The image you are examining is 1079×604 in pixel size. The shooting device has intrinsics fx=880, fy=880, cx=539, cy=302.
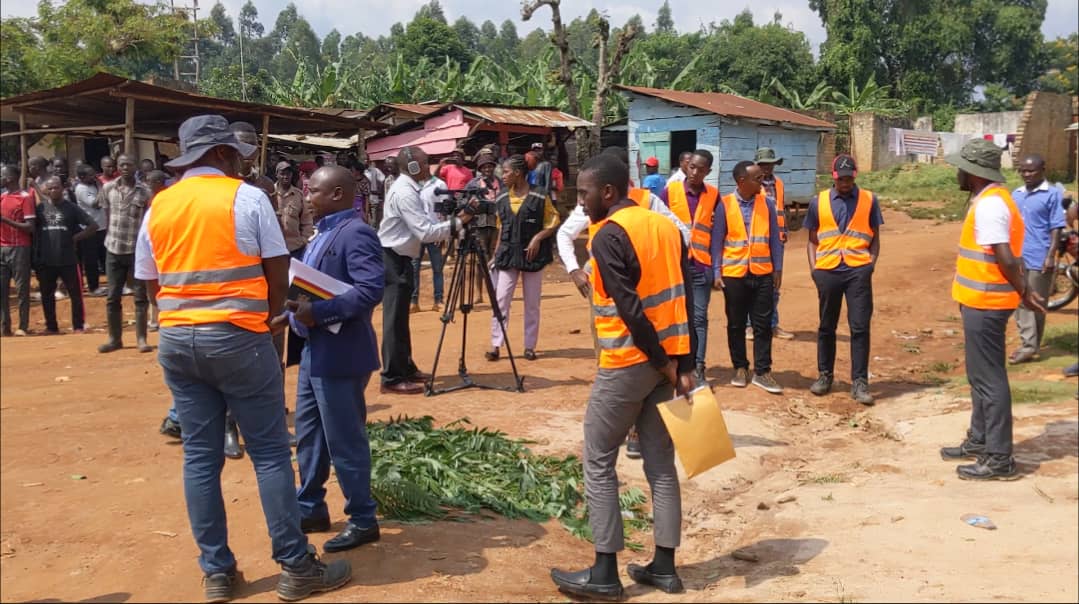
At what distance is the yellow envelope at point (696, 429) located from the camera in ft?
12.1

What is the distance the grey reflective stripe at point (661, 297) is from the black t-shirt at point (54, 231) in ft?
23.6

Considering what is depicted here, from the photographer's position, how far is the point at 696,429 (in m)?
3.71

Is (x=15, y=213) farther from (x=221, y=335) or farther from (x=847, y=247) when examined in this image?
(x=847, y=247)

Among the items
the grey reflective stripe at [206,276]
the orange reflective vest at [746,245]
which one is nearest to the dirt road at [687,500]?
the orange reflective vest at [746,245]

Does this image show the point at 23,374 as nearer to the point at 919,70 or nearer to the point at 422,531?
the point at 422,531

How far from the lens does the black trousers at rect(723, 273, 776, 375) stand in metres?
7.41

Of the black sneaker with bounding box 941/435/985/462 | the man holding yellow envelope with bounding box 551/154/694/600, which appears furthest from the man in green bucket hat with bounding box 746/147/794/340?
the man holding yellow envelope with bounding box 551/154/694/600

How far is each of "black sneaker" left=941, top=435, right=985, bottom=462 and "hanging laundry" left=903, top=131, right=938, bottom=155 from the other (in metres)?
26.5

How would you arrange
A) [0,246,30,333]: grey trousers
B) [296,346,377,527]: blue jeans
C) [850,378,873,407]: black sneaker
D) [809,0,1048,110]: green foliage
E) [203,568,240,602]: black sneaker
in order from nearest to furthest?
[203,568,240,602]: black sneaker < [296,346,377,527]: blue jeans < [850,378,873,407]: black sneaker < [0,246,30,333]: grey trousers < [809,0,1048,110]: green foliage

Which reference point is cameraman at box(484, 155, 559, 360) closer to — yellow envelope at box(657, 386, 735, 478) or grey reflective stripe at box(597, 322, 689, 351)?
grey reflective stripe at box(597, 322, 689, 351)

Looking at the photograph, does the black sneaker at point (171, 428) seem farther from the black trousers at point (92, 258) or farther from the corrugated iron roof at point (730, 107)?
the corrugated iron roof at point (730, 107)

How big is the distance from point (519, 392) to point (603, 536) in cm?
351

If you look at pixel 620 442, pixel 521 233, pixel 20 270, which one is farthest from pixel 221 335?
pixel 20 270

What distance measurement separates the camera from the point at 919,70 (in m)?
42.4
